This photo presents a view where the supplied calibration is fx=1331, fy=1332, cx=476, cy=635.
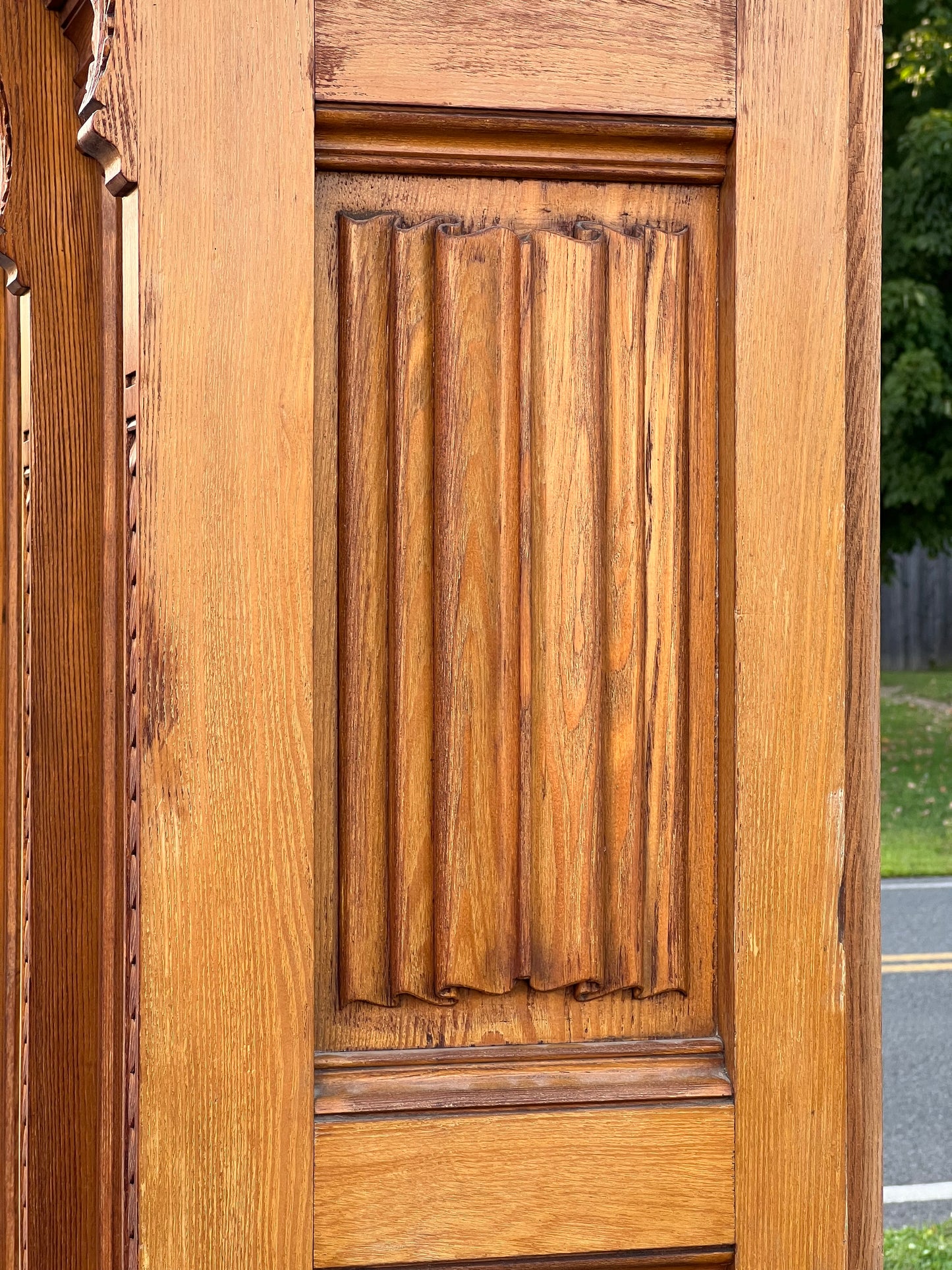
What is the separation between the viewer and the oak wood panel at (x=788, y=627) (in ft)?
Result: 3.68

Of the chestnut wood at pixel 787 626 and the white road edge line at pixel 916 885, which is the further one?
the white road edge line at pixel 916 885

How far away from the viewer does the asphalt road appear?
3.97 meters

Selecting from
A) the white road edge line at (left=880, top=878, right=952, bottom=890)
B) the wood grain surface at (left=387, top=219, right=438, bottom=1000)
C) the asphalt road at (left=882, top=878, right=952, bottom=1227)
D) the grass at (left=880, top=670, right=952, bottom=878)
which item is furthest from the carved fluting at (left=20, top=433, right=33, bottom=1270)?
the white road edge line at (left=880, top=878, right=952, bottom=890)

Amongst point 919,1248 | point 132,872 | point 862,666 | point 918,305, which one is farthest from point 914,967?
point 918,305

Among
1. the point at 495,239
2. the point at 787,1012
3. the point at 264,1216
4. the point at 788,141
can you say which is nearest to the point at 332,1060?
the point at 264,1216

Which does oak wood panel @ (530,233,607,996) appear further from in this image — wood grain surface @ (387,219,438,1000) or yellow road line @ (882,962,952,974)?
yellow road line @ (882,962,952,974)

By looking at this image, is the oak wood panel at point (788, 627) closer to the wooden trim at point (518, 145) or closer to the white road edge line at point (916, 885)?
the wooden trim at point (518, 145)

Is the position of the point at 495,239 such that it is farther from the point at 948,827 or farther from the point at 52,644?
the point at 948,827

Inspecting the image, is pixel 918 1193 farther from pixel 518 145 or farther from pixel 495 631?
pixel 518 145

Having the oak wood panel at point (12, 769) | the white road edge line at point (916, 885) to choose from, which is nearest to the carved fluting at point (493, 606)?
the oak wood panel at point (12, 769)

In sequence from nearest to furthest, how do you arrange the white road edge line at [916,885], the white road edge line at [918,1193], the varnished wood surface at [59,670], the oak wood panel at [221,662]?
1. the oak wood panel at [221,662]
2. the varnished wood surface at [59,670]
3. the white road edge line at [918,1193]
4. the white road edge line at [916,885]

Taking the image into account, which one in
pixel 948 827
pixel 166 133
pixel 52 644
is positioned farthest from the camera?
pixel 948 827

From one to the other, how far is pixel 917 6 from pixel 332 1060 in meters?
11.5

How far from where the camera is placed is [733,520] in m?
1.13
